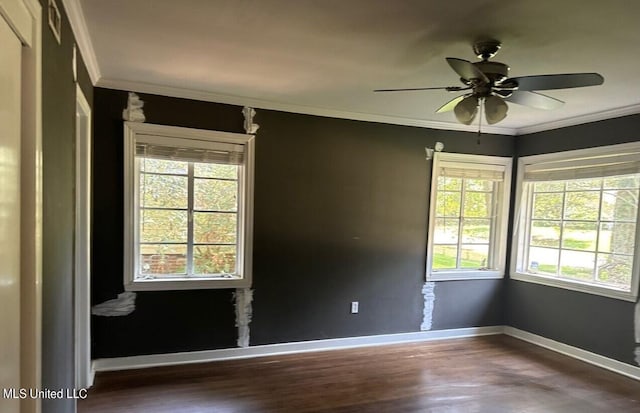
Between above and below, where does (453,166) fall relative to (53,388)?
above

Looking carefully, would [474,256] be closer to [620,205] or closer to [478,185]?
[478,185]

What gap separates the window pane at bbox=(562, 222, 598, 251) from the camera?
12.9 ft

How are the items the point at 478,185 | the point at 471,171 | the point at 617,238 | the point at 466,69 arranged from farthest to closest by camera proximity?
the point at 478,185, the point at 471,171, the point at 617,238, the point at 466,69

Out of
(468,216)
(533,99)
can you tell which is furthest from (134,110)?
(468,216)

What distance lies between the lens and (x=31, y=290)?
1.29 m

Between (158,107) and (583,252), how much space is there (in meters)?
4.38

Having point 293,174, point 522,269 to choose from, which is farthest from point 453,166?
point 293,174

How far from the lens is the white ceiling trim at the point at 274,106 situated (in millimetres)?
3246

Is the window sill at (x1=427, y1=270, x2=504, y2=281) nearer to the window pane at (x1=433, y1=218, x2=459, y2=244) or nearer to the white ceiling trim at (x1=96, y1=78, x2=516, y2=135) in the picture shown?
the window pane at (x1=433, y1=218, x2=459, y2=244)

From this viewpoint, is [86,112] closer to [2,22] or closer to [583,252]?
[2,22]

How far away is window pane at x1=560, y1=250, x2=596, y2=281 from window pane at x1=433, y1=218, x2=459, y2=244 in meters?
1.12

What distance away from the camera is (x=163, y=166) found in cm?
348

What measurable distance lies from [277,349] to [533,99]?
304 centimetres

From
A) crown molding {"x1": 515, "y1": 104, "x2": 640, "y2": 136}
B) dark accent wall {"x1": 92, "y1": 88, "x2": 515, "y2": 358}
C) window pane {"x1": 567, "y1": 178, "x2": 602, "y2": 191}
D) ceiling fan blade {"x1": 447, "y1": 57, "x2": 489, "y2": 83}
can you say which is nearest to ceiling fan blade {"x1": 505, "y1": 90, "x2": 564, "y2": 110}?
ceiling fan blade {"x1": 447, "y1": 57, "x2": 489, "y2": 83}
